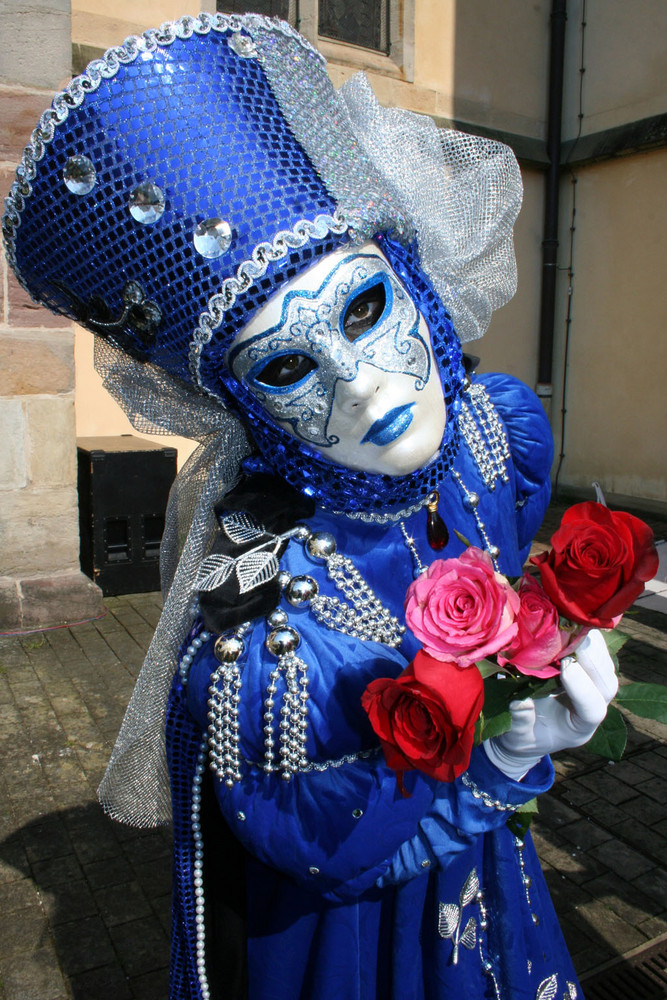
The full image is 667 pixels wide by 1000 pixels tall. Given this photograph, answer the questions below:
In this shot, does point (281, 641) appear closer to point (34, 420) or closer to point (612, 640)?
point (612, 640)

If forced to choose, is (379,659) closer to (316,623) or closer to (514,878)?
(316,623)

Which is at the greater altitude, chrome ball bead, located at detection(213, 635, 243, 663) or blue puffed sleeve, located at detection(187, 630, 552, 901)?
chrome ball bead, located at detection(213, 635, 243, 663)

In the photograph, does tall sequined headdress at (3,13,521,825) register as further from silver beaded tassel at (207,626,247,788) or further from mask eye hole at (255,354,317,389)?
silver beaded tassel at (207,626,247,788)

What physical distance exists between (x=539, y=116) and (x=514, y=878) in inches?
353

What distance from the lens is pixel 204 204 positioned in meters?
1.22

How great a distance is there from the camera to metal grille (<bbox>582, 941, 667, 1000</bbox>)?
92.2 inches

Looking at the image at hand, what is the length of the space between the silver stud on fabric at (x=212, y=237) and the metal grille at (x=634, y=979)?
89.9 inches

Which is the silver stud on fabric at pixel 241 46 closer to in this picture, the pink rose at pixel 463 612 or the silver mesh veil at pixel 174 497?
the silver mesh veil at pixel 174 497

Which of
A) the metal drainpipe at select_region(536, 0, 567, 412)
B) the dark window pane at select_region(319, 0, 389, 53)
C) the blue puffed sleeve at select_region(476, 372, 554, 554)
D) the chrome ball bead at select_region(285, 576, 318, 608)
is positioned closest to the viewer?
the chrome ball bead at select_region(285, 576, 318, 608)

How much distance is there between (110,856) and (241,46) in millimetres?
2707

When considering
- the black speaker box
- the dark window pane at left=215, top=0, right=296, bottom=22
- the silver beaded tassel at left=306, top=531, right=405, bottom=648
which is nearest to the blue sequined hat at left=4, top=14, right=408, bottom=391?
the silver beaded tassel at left=306, top=531, right=405, bottom=648

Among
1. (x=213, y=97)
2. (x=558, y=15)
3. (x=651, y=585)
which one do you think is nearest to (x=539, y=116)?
(x=558, y=15)

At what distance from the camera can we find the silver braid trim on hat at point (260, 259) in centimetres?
121

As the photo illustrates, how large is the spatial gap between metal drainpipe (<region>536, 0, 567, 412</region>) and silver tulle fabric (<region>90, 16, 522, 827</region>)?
7725 millimetres
